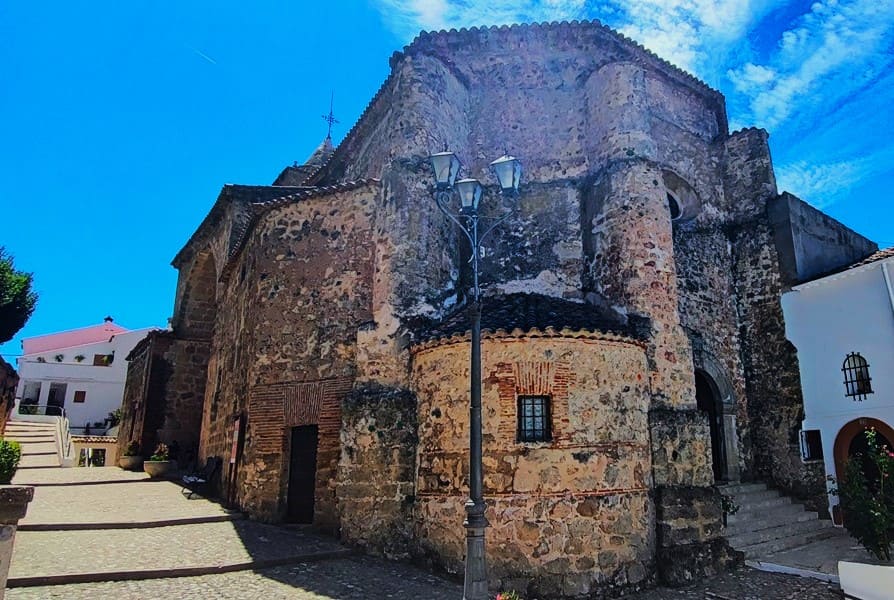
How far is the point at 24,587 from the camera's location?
245 inches

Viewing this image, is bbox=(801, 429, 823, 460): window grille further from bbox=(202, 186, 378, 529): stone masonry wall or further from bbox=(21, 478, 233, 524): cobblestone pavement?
bbox=(21, 478, 233, 524): cobblestone pavement

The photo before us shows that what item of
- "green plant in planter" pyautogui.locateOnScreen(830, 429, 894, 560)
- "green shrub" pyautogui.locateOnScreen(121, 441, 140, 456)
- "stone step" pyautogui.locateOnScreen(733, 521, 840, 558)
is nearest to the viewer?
"green plant in planter" pyautogui.locateOnScreen(830, 429, 894, 560)

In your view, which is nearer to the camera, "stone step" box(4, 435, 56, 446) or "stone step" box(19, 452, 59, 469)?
"stone step" box(19, 452, 59, 469)

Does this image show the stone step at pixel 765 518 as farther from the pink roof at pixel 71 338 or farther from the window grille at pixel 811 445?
the pink roof at pixel 71 338

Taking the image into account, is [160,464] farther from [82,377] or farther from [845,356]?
[82,377]

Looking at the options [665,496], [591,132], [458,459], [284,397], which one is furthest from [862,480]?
[284,397]

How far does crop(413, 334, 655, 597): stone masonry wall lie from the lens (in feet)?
23.8

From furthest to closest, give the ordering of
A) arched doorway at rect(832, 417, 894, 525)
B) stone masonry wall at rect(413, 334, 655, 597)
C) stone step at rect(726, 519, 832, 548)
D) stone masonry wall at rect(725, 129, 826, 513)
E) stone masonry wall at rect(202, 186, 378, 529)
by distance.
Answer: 1. stone masonry wall at rect(725, 129, 826, 513)
2. arched doorway at rect(832, 417, 894, 525)
3. stone masonry wall at rect(202, 186, 378, 529)
4. stone step at rect(726, 519, 832, 548)
5. stone masonry wall at rect(413, 334, 655, 597)

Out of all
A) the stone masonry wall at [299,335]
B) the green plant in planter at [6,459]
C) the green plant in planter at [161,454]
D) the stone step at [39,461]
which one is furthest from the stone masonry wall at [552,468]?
the stone step at [39,461]

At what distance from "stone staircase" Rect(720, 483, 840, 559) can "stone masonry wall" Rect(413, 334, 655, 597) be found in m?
2.90

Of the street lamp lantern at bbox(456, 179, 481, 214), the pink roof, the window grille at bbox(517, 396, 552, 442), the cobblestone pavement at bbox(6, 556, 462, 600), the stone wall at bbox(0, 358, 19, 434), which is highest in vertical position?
the pink roof

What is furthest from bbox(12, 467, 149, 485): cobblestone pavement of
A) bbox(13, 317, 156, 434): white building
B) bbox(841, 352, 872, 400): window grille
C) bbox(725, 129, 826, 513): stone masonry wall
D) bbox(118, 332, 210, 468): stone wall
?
bbox(13, 317, 156, 434): white building

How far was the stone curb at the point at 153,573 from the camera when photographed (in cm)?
630

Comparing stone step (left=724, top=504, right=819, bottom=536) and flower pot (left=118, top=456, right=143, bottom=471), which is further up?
flower pot (left=118, top=456, right=143, bottom=471)
